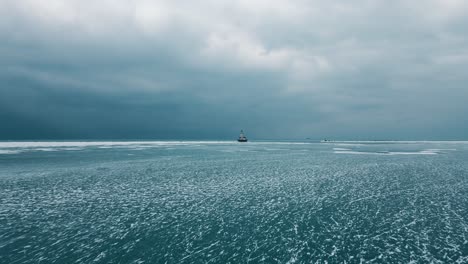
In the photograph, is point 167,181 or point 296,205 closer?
point 296,205

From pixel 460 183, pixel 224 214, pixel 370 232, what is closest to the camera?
pixel 370 232

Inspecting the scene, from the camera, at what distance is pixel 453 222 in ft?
46.1

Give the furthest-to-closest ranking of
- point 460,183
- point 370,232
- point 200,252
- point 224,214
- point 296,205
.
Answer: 1. point 460,183
2. point 296,205
3. point 224,214
4. point 370,232
5. point 200,252

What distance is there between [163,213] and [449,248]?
14.5 meters

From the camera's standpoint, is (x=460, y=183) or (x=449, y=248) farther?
(x=460, y=183)

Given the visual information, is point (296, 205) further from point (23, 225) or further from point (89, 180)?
point (89, 180)

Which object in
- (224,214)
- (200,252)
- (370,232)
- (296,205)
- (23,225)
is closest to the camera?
(200,252)

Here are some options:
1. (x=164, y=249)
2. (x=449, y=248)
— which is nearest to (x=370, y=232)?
(x=449, y=248)

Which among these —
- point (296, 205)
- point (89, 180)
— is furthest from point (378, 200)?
point (89, 180)

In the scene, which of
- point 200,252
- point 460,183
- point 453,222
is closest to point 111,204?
point 200,252

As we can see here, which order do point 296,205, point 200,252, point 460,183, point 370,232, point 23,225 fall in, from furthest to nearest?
point 460,183
point 296,205
point 23,225
point 370,232
point 200,252

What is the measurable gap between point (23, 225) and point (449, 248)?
67.9ft

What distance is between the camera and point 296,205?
17656 mm

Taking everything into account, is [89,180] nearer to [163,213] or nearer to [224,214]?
[163,213]
